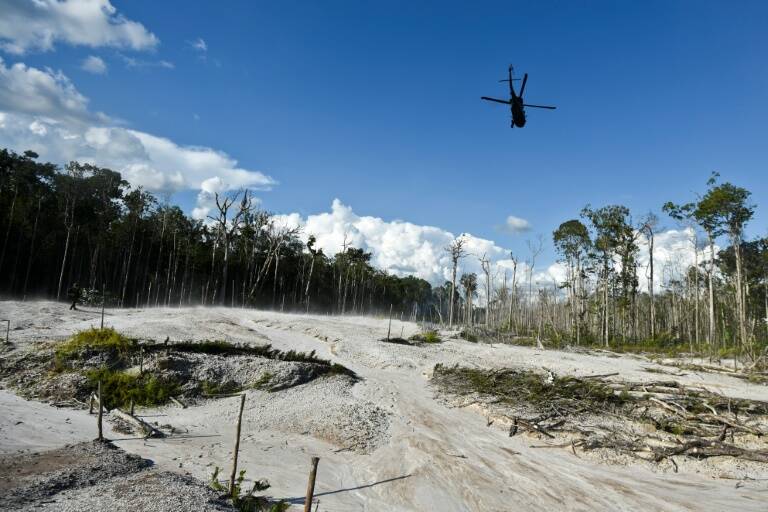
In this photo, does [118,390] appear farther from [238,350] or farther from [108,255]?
[108,255]

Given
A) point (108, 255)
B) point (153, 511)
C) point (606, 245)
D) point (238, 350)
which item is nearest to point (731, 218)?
point (606, 245)

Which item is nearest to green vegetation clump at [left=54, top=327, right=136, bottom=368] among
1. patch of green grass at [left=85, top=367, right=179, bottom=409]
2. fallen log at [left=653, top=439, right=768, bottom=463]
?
patch of green grass at [left=85, top=367, right=179, bottom=409]

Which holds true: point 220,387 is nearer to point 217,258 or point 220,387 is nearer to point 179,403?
point 179,403

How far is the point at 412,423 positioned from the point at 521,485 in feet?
15.7

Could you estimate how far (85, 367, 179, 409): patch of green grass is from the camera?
14057 millimetres

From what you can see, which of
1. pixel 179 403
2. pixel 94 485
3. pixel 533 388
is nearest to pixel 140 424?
pixel 179 403

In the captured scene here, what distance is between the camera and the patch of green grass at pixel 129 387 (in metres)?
14.1

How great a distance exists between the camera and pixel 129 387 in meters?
14.7

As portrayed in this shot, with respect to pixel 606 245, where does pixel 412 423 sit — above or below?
below

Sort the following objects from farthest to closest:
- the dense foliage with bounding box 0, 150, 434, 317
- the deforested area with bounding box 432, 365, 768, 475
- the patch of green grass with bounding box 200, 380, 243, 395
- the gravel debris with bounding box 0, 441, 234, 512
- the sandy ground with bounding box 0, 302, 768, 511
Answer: the dense foliage with bounding box 0, 150, 434, 317 < the patch of green grass with bounding box 200, 380, 243, 395 < the deforested area with bounding box 432, 365, 768, 475 < the sandy ground with bounding box 0, 302, 768, 511 < the gravel debris with bounding box 0, 441, 234, 512

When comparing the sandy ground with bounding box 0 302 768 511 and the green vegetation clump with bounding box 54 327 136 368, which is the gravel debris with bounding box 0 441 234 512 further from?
the green vegetation clump with bounding box 54 327 136 368

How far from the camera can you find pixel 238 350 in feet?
62.2

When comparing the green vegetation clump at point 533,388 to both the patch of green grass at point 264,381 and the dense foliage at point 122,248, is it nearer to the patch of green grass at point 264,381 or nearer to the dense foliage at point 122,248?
the patch of green grass at point 264,381

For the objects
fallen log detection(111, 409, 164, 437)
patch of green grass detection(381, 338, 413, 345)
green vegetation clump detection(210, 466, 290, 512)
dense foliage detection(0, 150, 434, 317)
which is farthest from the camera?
dense foliage detection(0, 150, 434, 317)
